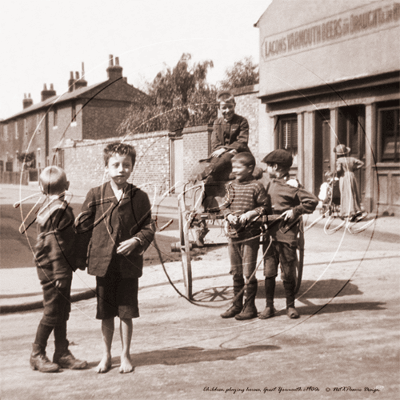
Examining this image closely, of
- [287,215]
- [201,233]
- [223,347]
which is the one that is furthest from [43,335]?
[287,215]

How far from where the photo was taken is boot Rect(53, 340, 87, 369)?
297 cm

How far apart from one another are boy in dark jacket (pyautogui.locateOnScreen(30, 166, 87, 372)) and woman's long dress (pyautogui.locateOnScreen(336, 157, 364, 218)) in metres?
0.89

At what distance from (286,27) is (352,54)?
316mm

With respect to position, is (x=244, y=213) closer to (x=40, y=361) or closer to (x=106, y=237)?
(x=106, y=237)

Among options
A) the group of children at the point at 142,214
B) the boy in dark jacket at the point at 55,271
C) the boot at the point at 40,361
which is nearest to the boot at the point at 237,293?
the group of children at the point at 142,214

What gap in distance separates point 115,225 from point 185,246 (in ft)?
1.06

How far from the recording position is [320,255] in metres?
1.78

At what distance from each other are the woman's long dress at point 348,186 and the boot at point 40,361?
201 centimetres

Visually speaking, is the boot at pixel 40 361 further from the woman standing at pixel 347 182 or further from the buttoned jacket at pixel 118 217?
the woman standing at pixel 347 182

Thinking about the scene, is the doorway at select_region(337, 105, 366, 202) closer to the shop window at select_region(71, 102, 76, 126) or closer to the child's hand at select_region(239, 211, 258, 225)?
the child's hand at select_region(239, 211, 258, 225)

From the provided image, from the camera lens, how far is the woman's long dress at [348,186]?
1.60 m

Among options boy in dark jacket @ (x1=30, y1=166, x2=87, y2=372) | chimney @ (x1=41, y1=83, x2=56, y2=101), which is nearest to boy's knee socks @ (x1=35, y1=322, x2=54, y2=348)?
boy in dark jacket @ (x1=30, y1=166, x2=87, y2=372)

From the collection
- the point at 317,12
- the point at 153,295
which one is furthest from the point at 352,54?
the point at 153,295

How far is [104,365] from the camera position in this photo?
2.85m
